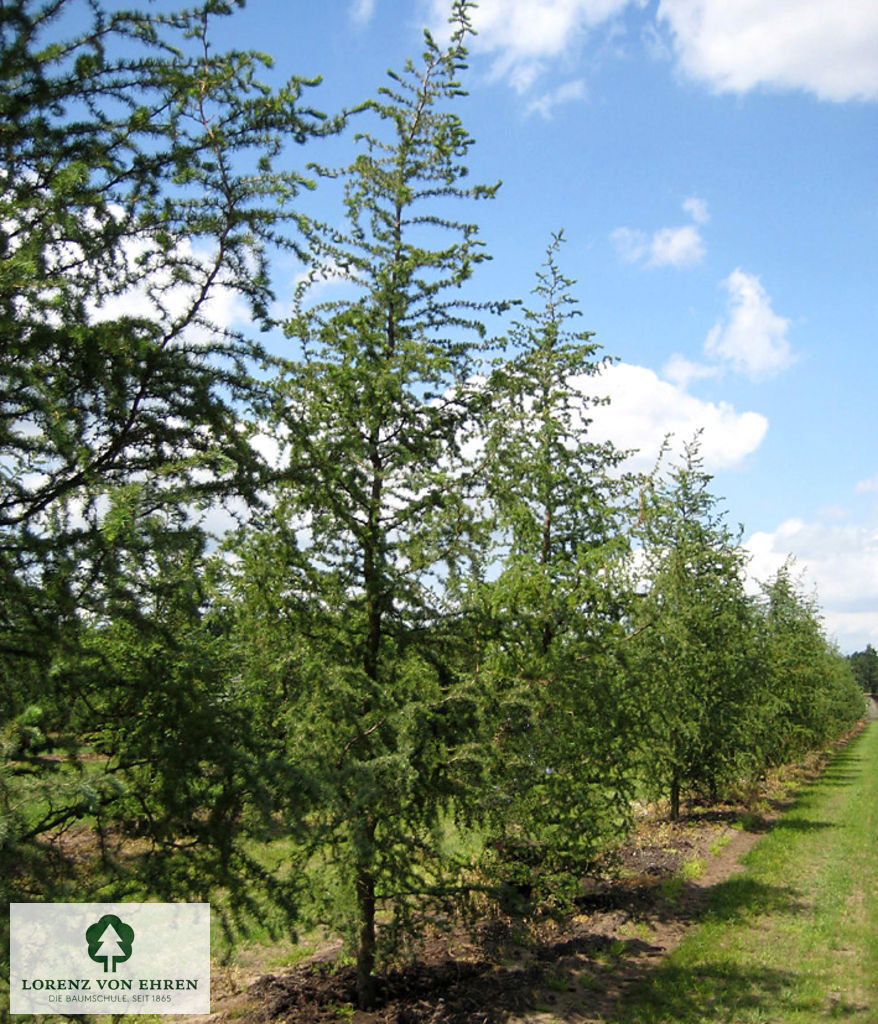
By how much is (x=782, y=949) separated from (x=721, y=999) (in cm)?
193

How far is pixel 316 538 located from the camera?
6.84 metres

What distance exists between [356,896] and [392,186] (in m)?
6.25

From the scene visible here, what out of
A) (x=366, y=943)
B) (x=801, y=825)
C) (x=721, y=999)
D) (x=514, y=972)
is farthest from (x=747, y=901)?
(x=801, y=825)

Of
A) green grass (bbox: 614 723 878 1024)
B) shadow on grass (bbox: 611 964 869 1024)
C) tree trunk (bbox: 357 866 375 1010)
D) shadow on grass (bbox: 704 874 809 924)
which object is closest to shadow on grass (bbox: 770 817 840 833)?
green grass (bbox: 614 723 878 1024)

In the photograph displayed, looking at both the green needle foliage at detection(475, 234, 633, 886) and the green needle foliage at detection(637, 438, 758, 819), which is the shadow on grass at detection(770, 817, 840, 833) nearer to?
the green needle foliage at detection(637, 438, 758, 819)

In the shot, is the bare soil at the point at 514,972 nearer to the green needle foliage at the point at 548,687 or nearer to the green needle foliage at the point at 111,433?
the green needle foliage at the point at 548,687

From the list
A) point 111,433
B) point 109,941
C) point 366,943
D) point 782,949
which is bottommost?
point 782,949

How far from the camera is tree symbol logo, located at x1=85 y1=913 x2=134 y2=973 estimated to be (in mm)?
4219

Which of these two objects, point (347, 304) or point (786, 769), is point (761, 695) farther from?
point (347, 304)

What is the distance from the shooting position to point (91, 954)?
14.1ft

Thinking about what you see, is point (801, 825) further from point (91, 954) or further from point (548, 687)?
point (91, 954)

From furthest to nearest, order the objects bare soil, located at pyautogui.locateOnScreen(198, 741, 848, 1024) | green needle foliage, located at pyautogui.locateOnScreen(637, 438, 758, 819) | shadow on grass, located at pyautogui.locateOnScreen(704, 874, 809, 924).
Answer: green needle foliage, located at pyautogui.locateOnScreen(637, 438, 758, 819) < shadow on grass, located at pyautogui.locateOnScreen(704, 874, 809, 924) < bare soil, located at pyautogui.locateOnScreen(198, 741, 848, 1024)

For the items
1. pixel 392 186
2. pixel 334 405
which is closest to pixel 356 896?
pixel 334 405

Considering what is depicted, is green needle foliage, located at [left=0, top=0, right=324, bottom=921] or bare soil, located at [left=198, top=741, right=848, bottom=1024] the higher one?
green needle foliage, located at [left=0, top=0, right=324, bottom=921]
